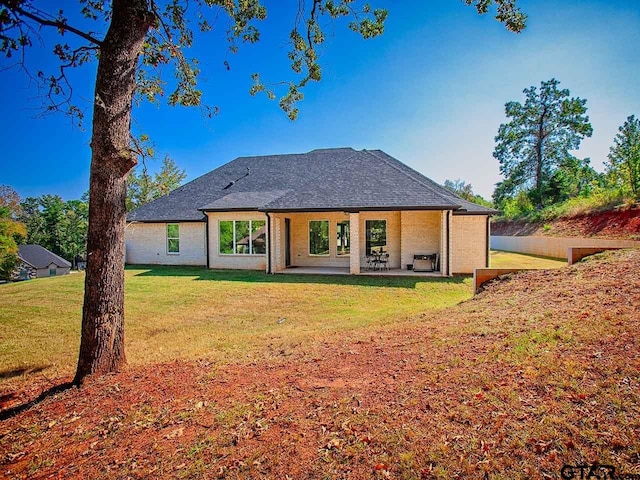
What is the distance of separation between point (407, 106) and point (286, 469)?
15.1 metres

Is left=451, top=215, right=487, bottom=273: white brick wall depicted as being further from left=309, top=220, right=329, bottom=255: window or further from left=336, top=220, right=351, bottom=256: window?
left=309, top=220, right=329, bottom=255: window

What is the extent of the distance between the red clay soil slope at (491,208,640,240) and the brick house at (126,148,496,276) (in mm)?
9576

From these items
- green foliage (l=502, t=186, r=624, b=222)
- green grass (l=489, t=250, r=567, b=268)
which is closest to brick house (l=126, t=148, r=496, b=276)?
green grass (l=489, t=250, r=567, b=268)

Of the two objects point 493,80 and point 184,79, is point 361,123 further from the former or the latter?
point 184,79

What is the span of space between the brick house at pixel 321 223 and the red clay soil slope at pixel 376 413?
32.0 feet

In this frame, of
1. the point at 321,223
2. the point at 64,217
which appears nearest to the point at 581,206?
the point at 321,223

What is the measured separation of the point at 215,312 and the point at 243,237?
8034 mm

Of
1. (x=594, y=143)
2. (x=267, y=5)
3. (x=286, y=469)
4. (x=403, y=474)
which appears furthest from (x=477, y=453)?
(x=594, y=143)

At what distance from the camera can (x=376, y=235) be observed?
1659cm

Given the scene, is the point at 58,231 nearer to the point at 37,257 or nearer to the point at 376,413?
the point at 37,257

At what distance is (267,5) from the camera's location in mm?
7160

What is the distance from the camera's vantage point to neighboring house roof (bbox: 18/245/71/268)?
1517 inches

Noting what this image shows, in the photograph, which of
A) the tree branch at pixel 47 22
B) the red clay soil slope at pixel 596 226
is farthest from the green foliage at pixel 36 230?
the red clay soil slope at pixel 596 226

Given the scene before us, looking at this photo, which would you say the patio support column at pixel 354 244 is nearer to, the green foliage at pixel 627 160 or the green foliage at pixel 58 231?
the green foliage at pixel 627 160
